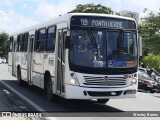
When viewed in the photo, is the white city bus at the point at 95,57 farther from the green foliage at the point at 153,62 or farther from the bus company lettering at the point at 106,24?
the green foliage at the point at 153,62

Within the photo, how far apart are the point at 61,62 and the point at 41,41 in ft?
11.3

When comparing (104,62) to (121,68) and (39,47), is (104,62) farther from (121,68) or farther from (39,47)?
(39,47)

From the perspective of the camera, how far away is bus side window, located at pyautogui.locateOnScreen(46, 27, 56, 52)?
15.0 metres

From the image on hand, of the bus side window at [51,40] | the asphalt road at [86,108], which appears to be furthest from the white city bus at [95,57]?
the asphalt road at [86,108]

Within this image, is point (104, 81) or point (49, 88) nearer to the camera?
point (104, 81)

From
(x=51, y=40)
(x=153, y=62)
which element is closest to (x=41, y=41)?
(x=51, y=40)

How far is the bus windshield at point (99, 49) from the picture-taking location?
1301 cm

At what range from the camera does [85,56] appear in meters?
13.0

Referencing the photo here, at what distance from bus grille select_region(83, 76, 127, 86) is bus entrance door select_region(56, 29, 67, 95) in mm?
966

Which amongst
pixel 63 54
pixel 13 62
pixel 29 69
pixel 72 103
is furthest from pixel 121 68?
pixel 13 62

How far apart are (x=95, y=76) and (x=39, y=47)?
5.05 meters

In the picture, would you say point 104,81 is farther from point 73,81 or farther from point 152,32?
point 152,32

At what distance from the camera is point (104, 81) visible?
511 inches

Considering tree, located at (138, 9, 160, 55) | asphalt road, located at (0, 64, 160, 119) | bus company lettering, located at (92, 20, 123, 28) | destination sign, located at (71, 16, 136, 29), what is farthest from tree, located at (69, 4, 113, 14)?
bus company lettering, located at (92, 20, 123, 28)
